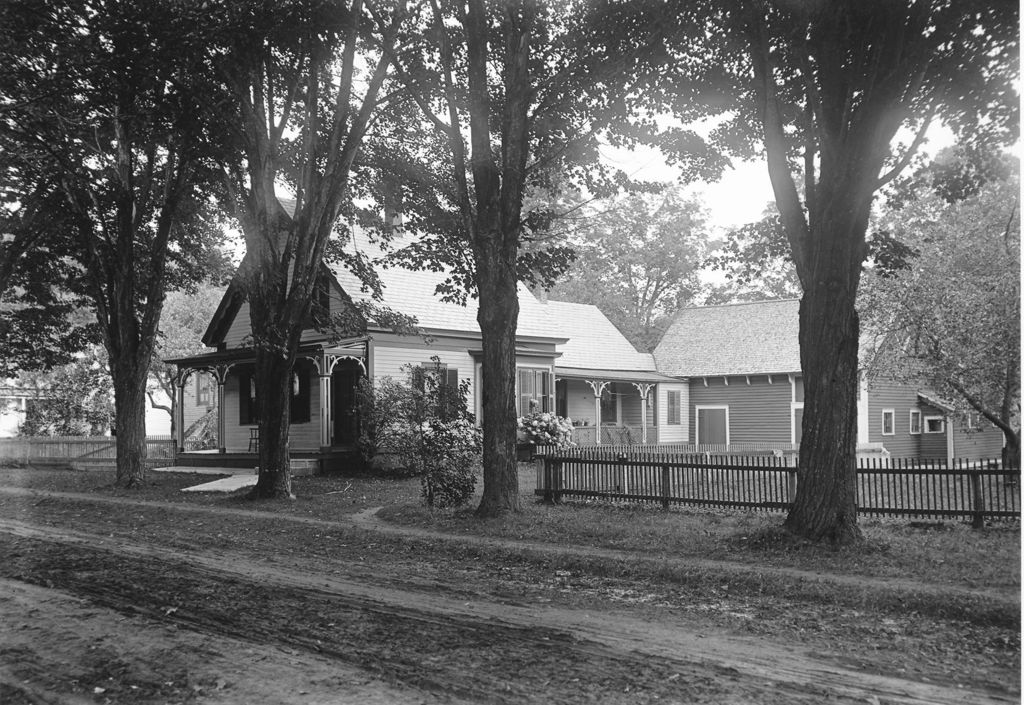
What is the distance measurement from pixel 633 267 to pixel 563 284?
454 centimetres

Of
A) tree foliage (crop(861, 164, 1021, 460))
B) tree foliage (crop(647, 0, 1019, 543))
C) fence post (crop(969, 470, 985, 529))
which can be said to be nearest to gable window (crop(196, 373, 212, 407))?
tree foliage (crop(861, 164, 1021, 460))

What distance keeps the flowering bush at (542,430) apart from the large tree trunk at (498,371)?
41.1ft

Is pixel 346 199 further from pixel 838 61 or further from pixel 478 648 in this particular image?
pixel 478 648

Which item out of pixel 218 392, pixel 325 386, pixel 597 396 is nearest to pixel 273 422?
pixel 325 386

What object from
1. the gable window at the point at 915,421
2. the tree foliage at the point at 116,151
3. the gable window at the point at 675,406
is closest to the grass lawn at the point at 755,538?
the tree foliage at the point at 116,151

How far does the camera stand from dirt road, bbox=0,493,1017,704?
5102mm

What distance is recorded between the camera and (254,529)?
42.6 feet

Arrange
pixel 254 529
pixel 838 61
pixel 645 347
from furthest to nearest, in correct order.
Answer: pixel 645 347 → pixel 254 529 → pixel 838 61

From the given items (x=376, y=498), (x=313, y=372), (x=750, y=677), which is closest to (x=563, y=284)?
(x=313, y=372)

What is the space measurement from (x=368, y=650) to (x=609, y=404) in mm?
30212

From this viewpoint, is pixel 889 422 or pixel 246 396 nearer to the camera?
pixel 246 396

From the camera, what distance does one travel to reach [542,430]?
26.2 meters

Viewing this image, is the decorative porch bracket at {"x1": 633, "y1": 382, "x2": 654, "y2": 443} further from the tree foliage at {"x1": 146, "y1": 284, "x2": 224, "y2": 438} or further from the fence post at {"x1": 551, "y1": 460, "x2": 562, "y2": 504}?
the tree foliage at {"x1": 146, "y1": 284, "x2": 224, "y2": 438}

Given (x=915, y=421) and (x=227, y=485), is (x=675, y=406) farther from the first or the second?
(x=227, y=485)
